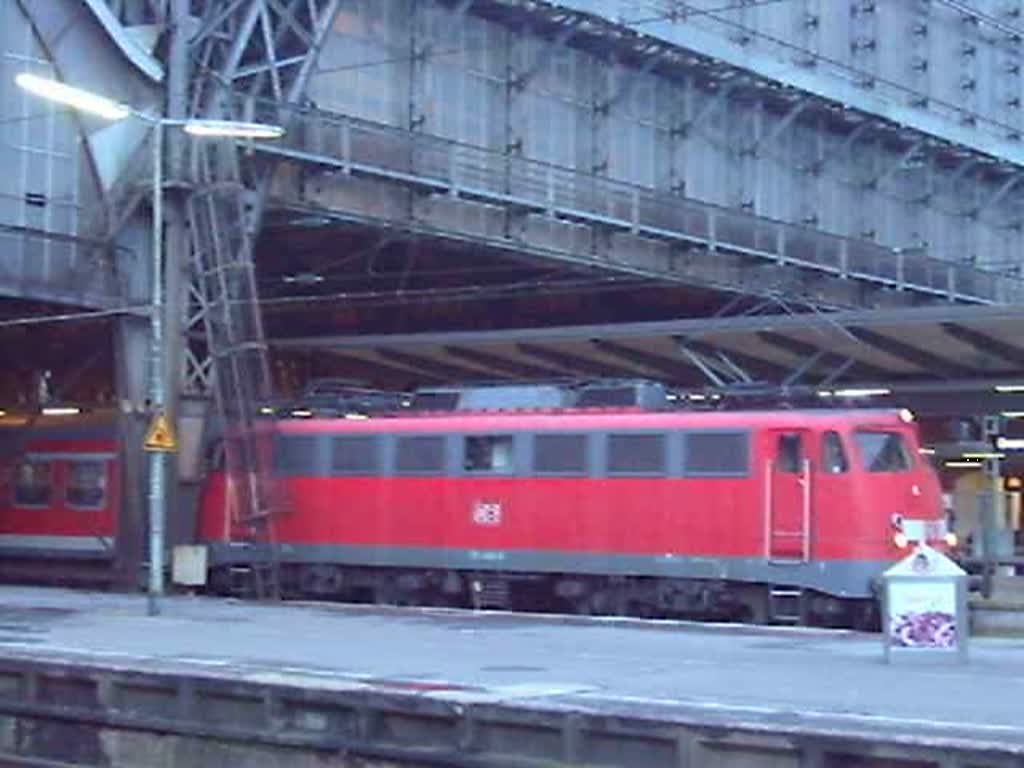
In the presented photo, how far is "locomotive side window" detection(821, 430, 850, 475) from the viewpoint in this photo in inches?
1101

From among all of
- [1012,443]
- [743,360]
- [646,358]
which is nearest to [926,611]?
[743,360]

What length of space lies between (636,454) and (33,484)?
15.5 meters

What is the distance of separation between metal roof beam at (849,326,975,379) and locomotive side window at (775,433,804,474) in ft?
32.4

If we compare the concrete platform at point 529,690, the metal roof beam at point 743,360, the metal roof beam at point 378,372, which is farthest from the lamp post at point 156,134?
the metal roof beam at point 378,372

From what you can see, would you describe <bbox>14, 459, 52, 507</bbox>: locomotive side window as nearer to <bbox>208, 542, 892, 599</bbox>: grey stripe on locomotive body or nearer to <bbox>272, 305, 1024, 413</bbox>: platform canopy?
<bbox>208, 542, 892, 599</bbox>: grey stripe on locomotive body

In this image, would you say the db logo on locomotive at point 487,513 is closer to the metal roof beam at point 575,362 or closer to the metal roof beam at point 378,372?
the metal roof beam at point 575,362

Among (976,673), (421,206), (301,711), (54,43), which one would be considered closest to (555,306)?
(421,206)

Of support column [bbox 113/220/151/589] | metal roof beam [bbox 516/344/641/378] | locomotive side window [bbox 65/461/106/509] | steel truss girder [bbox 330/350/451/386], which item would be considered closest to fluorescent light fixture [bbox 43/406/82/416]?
support column [bbox 113/220/151/589]

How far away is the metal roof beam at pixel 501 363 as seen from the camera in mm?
43375

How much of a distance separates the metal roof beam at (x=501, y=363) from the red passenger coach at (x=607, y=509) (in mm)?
8849

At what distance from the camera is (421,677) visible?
18922 mm

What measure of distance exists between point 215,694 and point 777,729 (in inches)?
235

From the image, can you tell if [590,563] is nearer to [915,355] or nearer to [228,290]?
[228,290]

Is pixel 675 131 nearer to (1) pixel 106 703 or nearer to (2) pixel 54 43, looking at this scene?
(2) pixel 54 43
